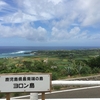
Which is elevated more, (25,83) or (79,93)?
(25,83)

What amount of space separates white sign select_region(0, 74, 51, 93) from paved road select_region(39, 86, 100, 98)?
8.20 feet

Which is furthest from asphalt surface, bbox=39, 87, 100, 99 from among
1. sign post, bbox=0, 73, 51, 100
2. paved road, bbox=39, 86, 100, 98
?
sign post, bbox=0, 73, 51, 100

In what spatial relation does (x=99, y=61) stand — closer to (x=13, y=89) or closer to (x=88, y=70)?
(x=88, y=70)

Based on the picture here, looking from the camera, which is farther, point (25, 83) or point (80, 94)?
point (80, 94)

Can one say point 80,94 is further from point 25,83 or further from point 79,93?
point 25,83

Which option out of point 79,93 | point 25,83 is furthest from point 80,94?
point 25,83

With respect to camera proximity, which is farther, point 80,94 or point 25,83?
point 80,94

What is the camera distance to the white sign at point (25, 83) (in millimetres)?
2072

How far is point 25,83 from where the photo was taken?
6.88 ft

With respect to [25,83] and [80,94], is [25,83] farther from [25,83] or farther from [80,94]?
[80,94]

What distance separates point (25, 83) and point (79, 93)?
9.96ft

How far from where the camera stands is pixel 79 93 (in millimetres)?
4887

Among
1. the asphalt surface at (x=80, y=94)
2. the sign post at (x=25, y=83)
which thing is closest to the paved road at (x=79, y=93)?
the asphalt surface at (x=80, y=94)

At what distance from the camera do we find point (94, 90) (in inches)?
199
